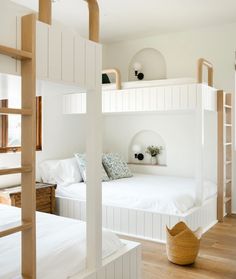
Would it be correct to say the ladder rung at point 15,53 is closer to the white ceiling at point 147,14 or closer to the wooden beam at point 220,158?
the white ceiling at point 147,14

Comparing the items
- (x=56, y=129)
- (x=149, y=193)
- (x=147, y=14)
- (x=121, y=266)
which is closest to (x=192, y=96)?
(x=149, y=193)

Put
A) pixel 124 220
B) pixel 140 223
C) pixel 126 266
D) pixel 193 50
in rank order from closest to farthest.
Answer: pixel 126 266 < pixel 140 223 < pixel 124 220 < pixel 193 50

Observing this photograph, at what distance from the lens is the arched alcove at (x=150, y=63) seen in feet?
18.1

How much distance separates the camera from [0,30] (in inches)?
58.4

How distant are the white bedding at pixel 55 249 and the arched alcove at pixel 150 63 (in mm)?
3525

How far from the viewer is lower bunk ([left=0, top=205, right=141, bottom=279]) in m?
1.86

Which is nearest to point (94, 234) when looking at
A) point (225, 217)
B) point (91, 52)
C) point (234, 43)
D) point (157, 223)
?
point (91, 52)

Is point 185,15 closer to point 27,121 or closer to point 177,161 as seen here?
point 177,161

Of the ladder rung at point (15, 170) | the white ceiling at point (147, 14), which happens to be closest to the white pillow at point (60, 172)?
the white ceiling at point (147, 14)

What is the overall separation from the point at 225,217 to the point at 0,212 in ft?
10.3

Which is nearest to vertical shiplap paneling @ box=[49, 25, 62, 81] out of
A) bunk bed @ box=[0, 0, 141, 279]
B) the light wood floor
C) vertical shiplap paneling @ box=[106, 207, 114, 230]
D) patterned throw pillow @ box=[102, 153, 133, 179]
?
bunk bed @ box=[0, 0, 141, 279]

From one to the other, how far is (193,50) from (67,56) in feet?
12.3

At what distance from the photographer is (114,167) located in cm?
488

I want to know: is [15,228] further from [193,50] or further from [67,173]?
[193,50]
